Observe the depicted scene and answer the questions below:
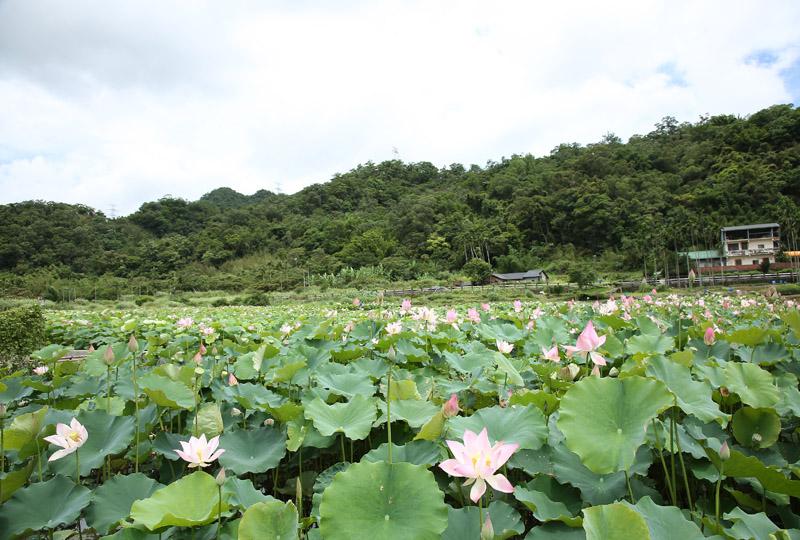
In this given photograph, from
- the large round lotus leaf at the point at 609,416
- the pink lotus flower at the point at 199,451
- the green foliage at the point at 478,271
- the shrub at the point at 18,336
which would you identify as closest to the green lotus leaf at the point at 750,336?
the large round lotus leaf at the point at 609,416

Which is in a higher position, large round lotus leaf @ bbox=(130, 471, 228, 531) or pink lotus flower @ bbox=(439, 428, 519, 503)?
pink lotus flower @ bbox=(439, 428, 519, 503)

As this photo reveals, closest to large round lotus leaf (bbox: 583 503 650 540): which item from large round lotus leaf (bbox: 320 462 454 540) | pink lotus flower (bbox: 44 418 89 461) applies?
large round lotus leaf (bbox: 320 462 454 540)

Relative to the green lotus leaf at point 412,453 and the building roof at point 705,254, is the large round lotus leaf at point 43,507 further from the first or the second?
the building roof at point 705,254

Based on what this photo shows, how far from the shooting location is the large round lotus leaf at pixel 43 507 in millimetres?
866

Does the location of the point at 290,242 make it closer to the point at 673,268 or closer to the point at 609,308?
the point at 673,268

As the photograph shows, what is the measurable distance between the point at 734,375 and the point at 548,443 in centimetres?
64

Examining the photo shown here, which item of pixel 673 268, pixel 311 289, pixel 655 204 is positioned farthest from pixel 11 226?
pixel 655 204

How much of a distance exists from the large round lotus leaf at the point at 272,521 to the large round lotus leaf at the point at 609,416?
1.84 ft

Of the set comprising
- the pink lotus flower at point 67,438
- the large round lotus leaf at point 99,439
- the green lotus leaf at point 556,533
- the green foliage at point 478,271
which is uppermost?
the pink lotus flower at point 67,438

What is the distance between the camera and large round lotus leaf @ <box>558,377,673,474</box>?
2.76 ft

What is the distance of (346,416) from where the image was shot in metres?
1.17

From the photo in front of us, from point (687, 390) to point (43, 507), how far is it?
5.22ft

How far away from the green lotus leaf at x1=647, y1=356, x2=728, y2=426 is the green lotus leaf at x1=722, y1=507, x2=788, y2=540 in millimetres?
288

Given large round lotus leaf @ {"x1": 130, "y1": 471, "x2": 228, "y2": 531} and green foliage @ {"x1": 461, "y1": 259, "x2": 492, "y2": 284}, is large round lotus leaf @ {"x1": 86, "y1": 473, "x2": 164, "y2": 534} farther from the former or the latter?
green foliage @ {"x1": 461, "y1": 259, "x2": 492, "y2": 284}
